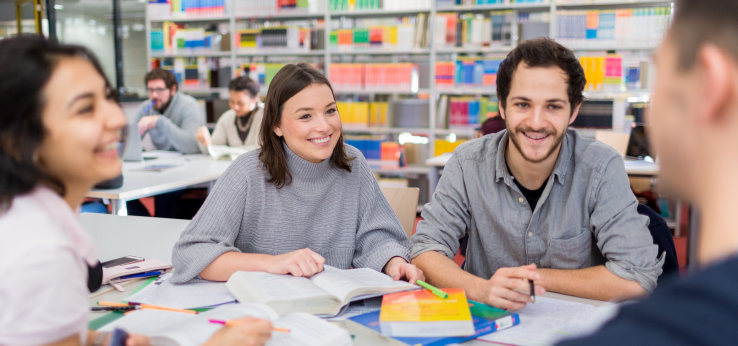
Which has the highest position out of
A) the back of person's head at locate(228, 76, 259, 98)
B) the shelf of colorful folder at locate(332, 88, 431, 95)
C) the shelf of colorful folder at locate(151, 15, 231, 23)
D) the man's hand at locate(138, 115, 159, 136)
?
the shelf of colorful folder at locate(151, 15, 231, 23)

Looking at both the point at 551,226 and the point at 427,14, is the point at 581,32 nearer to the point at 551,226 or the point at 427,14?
the point at 427,14

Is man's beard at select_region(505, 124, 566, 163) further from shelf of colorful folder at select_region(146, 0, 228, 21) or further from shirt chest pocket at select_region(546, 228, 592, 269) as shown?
shelf of colorful folder at select_region(146, 0, 228, 21)

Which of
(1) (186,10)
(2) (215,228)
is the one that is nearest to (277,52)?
(1) (186,10)

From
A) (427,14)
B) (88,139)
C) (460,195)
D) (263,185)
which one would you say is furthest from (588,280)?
(427,14)

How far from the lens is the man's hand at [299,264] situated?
4.57 ft

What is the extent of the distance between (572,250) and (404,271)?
19.4 inches

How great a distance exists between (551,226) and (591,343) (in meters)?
1.14

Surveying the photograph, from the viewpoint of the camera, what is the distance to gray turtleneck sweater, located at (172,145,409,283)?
158 cm

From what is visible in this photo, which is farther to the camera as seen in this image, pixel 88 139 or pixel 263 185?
pixel 263 185

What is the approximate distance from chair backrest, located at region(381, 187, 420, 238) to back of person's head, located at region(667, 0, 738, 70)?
5.24ft

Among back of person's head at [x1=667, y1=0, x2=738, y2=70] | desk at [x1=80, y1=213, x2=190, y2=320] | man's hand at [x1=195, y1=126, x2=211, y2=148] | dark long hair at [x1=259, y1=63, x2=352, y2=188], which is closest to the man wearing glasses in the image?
man's hand at [x1=195, y1=126, x2=211, y2=148]

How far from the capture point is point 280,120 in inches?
67.4

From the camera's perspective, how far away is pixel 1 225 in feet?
2.45

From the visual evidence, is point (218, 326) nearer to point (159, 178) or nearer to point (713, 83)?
point (713, 83)
